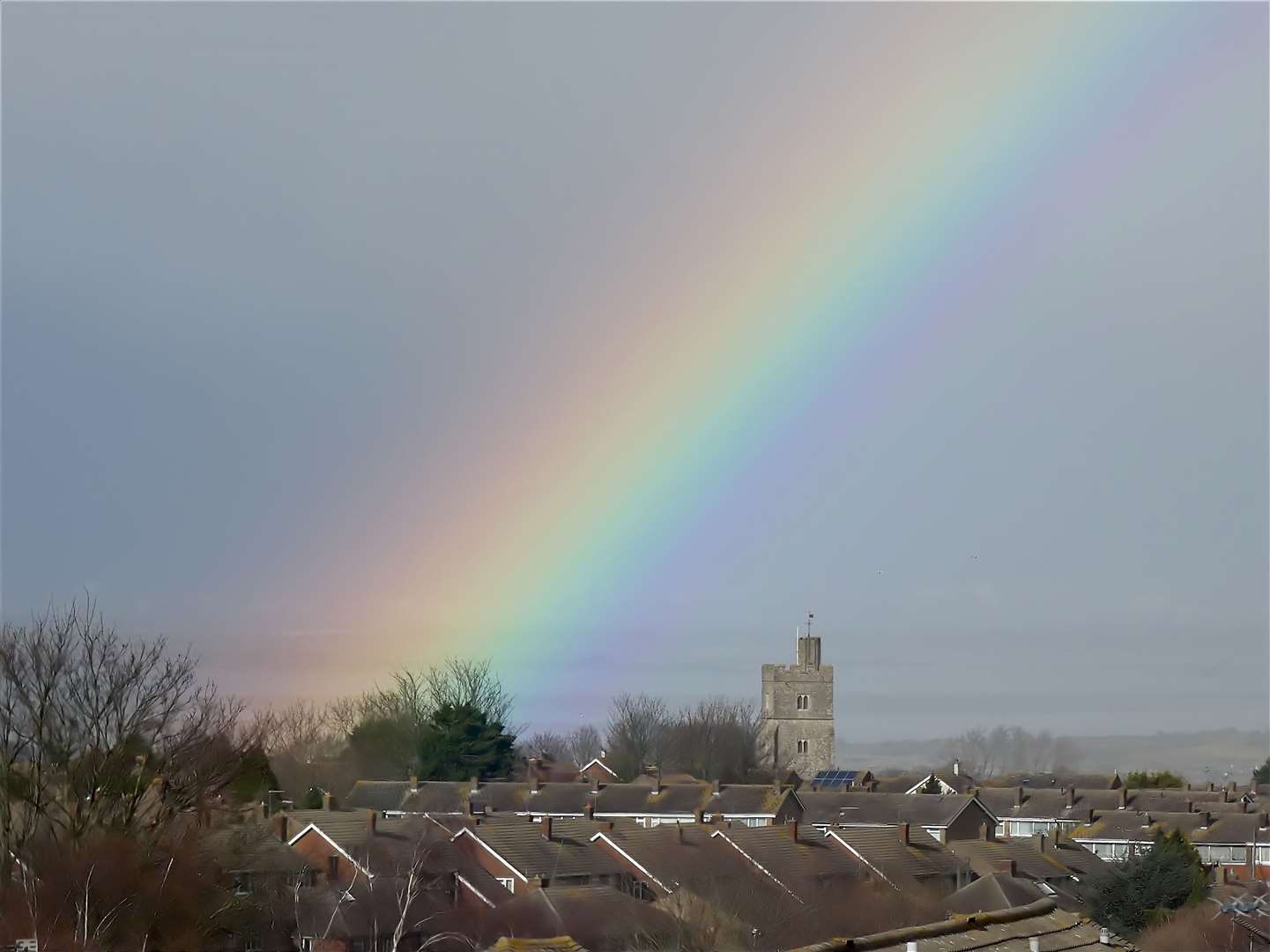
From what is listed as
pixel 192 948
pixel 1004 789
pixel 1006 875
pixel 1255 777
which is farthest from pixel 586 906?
pixel 1255 777

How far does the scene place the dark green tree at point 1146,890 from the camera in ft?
159

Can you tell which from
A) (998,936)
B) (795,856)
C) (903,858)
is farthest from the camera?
(903,858)

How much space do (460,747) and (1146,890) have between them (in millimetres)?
48589

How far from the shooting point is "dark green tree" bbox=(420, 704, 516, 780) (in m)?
89.2

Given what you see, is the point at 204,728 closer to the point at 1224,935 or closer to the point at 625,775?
the point at 1224,935

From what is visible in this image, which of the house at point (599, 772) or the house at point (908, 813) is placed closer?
the house at point (908, 813)

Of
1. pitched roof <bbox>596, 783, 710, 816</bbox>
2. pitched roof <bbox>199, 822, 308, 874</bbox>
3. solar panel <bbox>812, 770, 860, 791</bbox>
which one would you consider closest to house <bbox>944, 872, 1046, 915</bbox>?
pitched roof <bbox>596, 783, 710, 816</bbox>

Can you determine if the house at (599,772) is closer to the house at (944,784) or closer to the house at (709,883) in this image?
the house at (944,784)

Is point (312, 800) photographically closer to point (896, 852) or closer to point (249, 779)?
point (249, 779)

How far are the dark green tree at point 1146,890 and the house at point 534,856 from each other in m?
16.1

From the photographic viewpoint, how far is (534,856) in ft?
168

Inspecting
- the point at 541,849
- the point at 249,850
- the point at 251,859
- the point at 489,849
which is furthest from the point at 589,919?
the point at 249,850

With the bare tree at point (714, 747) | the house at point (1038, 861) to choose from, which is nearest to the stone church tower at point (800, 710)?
the bare tree at point (714, 747)

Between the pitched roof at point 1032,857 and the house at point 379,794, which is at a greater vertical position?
the house at point 379,794
